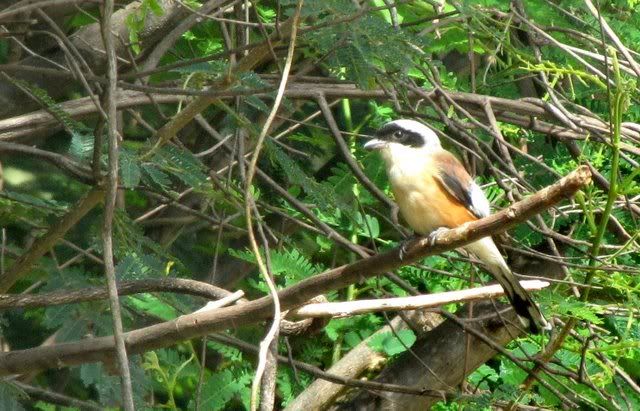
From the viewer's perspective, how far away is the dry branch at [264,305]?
240cm

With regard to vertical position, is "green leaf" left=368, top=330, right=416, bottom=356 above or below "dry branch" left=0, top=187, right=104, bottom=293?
below

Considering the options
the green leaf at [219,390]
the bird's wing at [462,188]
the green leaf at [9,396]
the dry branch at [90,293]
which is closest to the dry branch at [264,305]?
the dry branch at [90,293]

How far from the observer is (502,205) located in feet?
15.4

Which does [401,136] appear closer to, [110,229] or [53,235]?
[53,235]

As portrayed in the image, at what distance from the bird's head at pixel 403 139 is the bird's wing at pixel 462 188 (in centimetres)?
15

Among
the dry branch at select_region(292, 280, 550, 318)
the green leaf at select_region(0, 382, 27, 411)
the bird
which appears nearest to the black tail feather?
the bird

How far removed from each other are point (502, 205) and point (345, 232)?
82 centimetres

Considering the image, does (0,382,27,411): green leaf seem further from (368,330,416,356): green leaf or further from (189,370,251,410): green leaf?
(368,330,416,356): green leaf

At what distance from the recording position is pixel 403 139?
4.32 meters

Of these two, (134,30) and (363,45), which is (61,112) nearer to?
(134,30)

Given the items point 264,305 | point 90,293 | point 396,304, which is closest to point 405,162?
point 396,304

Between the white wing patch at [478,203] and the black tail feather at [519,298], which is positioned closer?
the black tail feather at [519,298]

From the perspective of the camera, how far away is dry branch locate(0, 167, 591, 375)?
94.4 inches

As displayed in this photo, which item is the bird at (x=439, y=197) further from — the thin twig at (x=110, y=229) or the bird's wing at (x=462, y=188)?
the thin twig at (x=110, y=229)
